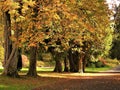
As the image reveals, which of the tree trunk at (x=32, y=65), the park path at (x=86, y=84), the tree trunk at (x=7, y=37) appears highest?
the tree trunk at (x=7, y=37)

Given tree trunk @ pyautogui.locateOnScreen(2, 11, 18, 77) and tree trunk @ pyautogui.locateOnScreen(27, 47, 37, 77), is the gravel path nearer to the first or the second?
tree trunk @ pyautogui.locateOnScreen(2, 11, 18, 77)

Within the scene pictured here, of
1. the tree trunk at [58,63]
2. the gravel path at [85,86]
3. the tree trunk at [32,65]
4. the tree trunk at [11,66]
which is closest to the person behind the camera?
the gravel path at [85,86]

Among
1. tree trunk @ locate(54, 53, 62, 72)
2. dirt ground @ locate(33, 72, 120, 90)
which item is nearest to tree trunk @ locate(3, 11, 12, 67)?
dirt ground @ locate(33, 72, 120, 90)

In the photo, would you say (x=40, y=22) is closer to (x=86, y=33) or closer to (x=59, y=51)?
(x=86, y=33)

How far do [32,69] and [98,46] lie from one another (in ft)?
59.6

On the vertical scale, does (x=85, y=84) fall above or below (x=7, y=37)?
below

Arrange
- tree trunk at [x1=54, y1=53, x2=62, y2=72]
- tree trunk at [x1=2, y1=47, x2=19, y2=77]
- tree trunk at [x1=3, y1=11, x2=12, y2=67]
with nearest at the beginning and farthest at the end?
tree trunk at [x1=2, y1=47, x2=19, y2=77], tree trunk at [x1=3, y1=11, x2=12, y2=67], tree trunk at [x1=54, y1=53, x2=62, y2=72]

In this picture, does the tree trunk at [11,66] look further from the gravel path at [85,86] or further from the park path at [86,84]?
the gravel path at [85,86]

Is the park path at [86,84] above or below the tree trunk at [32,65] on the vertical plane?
below

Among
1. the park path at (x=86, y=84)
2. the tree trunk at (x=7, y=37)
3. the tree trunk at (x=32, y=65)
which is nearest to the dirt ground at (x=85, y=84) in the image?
the park path at (x=86, y=84)

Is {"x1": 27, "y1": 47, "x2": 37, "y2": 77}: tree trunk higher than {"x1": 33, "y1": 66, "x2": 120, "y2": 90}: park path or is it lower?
higher

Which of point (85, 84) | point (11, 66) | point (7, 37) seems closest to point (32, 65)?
point (11, 66)

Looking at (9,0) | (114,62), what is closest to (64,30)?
(9,0)

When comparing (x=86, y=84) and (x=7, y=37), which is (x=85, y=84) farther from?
(x=7, y=37)
